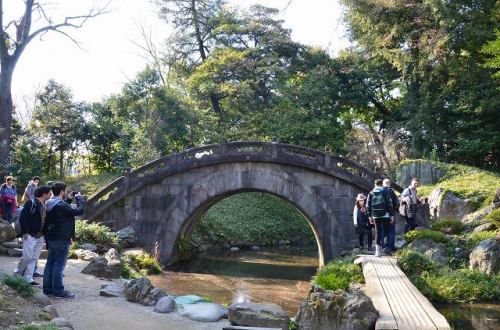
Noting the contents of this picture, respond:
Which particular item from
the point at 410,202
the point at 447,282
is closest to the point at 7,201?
the point at 410,202

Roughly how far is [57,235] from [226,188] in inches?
390

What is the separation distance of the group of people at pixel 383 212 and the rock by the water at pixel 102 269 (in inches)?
238

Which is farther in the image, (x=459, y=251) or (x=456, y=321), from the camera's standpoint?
(x=459, y=251)

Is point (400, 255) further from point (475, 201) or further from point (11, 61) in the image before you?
point (11, 61)

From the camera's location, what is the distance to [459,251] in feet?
40.8

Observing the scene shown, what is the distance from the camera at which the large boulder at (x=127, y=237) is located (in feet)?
55.5

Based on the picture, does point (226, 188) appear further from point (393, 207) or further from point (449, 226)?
point (449, 226)

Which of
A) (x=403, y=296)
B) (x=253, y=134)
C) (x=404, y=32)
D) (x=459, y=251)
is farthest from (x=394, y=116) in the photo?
(x=403, y=296)

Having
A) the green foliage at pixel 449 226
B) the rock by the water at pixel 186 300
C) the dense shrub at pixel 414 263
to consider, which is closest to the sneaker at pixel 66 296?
the rock by the water at pixel 186 300

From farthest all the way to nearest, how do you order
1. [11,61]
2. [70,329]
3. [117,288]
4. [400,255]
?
[11,61]
[400,255]
[117,288]
[70,329]

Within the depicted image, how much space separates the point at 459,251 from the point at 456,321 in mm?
3805

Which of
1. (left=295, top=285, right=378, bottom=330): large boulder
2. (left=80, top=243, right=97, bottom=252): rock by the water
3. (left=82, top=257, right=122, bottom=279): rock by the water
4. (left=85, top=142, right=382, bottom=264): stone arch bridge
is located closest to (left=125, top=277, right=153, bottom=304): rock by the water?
(left=82, top=257, right=122, bottom=279): rock by the water

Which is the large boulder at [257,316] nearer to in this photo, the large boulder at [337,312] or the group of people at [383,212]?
the large boulder at [337,312]

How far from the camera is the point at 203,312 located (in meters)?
7.61
